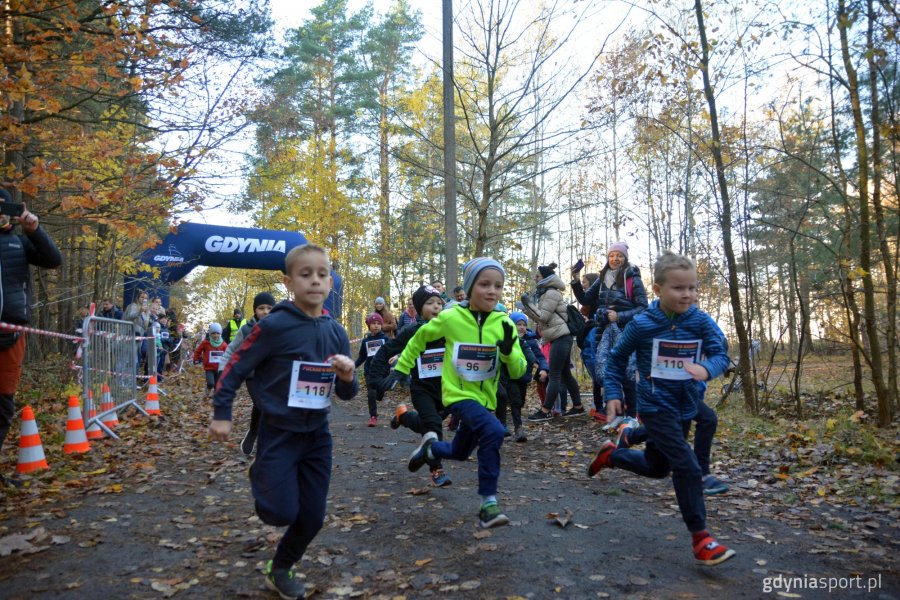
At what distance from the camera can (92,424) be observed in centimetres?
823

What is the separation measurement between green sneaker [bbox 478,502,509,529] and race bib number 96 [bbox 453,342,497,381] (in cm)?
99

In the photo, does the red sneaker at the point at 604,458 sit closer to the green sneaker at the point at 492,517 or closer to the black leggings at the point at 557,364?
the green sneaker at the point at 492,517

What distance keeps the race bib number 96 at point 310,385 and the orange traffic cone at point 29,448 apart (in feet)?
14.0

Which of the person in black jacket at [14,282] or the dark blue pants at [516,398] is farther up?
the person in black jacket at [14,282]

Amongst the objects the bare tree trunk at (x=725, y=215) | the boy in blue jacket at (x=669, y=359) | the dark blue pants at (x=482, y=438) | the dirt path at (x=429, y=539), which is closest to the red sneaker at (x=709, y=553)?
the dirt path at (x=429, y=539)

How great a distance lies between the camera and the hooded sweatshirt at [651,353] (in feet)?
13.7

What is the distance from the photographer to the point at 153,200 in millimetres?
9875

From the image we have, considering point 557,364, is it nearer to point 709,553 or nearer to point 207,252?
point 709,553

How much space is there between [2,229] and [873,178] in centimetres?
963

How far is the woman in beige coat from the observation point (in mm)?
9500

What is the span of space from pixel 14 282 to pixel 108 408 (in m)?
4.28

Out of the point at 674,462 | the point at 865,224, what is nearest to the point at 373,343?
the point at 674,462

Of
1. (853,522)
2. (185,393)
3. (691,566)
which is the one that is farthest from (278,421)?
(185,393)

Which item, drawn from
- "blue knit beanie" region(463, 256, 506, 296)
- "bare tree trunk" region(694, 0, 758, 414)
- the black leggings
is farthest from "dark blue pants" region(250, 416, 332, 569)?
"bare tree trunk" region(694, 0, 758, 414)
